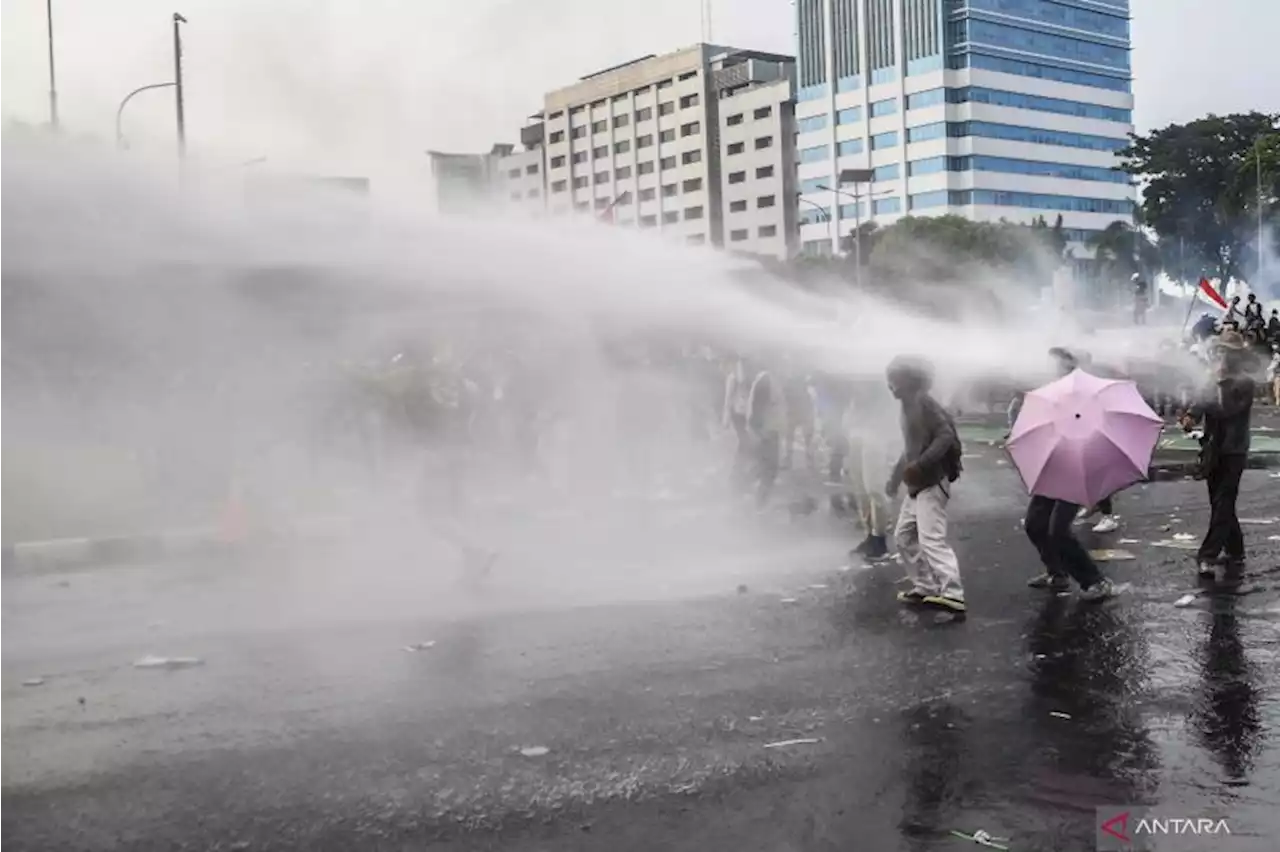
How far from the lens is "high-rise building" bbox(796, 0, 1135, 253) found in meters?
90.3

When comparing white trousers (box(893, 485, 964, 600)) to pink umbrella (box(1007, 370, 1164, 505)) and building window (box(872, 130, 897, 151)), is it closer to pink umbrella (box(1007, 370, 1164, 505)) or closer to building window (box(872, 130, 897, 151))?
pink umbrella (box(1007, 370, 1164, 505))

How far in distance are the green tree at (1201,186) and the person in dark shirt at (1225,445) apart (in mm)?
44619

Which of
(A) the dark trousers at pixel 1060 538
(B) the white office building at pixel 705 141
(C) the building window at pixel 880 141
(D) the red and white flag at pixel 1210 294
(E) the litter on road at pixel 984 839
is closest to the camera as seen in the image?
(E) the litter on road at pixel 984 839

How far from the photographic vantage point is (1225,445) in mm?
8766

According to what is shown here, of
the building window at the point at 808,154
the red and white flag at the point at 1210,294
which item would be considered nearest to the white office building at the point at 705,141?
the building window at the point at 808,154

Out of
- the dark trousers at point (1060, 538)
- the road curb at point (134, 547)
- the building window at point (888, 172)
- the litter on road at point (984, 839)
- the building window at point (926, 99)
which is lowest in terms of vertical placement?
the litter on road at point (984, 839)

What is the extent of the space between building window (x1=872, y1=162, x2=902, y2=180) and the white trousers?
87.6 m

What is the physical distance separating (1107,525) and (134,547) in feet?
28.3

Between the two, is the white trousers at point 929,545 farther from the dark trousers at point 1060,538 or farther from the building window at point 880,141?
the building window at point 880,141

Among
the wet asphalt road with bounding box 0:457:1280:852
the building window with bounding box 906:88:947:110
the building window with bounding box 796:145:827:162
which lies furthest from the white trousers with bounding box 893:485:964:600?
the building window with bounding box 796:145:827:162

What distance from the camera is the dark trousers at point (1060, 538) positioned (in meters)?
8.12

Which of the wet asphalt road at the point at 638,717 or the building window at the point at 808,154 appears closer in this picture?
the wet asphalt road at the point at 638,717

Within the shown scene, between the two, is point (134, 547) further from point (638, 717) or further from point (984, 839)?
point (984, 839)

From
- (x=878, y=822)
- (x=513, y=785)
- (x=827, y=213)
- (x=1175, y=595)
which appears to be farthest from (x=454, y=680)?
(x=827, y=213)
